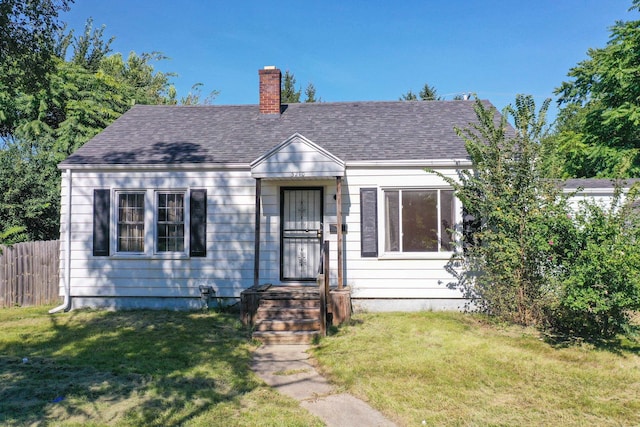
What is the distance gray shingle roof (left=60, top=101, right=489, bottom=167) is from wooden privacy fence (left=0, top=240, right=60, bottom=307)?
2410 millimetres

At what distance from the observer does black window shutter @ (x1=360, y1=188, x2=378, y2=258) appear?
27.8 feet

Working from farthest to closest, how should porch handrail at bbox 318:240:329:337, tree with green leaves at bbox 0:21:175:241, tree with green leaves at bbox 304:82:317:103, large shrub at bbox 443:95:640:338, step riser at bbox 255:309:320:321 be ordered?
tree with green leaves at bbox 304:82:317:103
tree with green leaves at bbox 0:21:175:241
step riser at bbox 255:309:320:321
porch handrail at bbox 318:240:329:337
large shrub at bbox 443:95:640:338

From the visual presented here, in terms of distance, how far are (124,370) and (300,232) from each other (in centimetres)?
454

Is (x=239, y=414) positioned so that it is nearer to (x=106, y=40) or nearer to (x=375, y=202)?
(x=375, y=202)

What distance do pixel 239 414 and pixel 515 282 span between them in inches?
199

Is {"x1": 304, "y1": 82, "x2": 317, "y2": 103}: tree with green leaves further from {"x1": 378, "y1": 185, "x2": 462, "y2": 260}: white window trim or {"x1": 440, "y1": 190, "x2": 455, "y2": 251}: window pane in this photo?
{"x1": 440, "y1": 190, "x2": 455, "y2": 251}: window pane

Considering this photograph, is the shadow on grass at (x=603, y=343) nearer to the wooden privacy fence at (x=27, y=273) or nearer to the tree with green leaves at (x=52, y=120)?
the tree with green leaves at (x=52, y=120)

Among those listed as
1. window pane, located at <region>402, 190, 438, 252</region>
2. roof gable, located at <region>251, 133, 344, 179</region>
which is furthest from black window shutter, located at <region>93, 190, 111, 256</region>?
window pane, located at <region>402, 190, 438, 252</region>

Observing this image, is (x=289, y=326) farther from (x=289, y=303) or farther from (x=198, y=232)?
(x=198, y=232)

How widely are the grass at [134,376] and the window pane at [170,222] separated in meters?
1.74

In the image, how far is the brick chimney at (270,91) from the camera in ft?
35.8

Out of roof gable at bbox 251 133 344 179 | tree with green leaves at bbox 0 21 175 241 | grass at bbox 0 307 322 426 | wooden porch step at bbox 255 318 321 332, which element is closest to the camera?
grass at bbox 0 307 322 426

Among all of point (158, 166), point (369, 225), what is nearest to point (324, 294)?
point (369, 225)

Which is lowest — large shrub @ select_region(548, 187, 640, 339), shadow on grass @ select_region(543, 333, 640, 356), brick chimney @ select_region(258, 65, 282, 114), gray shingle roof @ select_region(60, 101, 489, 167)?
shadow on grass @ select_region(543, 333, 640, 356)
